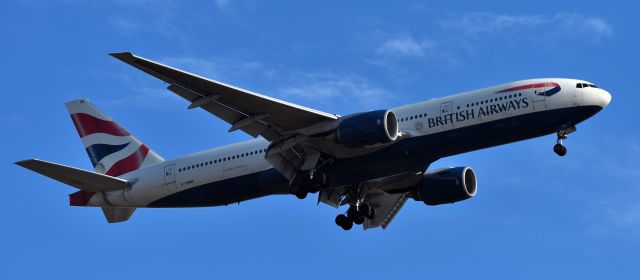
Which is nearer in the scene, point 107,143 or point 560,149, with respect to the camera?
point 560,149

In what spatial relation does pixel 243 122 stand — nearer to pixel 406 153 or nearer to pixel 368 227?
pixel 406 153

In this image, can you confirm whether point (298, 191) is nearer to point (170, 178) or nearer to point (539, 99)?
point (170, 178)

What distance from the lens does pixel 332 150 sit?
143 ft

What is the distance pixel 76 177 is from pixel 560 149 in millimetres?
19179

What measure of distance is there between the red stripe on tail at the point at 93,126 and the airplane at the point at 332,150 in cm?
224

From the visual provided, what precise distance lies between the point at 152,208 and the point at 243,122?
8619mm

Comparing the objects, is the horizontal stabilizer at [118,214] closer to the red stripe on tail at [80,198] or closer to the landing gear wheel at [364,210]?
the red stripe on tail at [80,198]

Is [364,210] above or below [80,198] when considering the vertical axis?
below

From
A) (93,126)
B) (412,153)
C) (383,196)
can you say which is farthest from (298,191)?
(93,126)

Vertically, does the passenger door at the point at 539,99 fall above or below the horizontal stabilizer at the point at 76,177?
above

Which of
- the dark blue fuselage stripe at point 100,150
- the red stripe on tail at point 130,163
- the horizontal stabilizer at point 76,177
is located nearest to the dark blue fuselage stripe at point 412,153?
the horizontal stabilizer at point 76,177

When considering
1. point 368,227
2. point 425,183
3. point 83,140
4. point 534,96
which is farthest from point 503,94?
point 83,140

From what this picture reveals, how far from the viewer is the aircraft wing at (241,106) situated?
40062 millimetres

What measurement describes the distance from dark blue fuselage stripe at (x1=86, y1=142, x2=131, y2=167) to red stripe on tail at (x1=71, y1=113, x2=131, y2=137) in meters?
0.74
